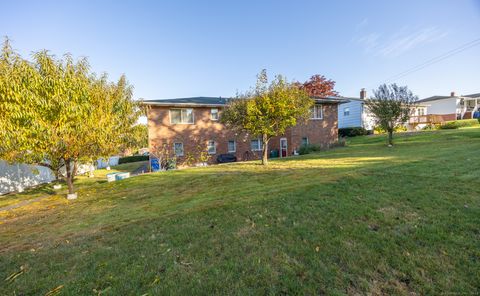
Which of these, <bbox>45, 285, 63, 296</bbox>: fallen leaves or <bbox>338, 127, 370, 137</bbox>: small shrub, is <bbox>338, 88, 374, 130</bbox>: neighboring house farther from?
<bbox>45, 285, 63, 296</bbox>: fallen leaves

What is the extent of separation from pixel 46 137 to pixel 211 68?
19.8 metres

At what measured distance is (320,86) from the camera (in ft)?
143

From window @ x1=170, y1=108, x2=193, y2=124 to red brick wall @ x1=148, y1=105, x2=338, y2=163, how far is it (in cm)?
36

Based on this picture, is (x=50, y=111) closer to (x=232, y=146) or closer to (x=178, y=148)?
(x=178, y=148)

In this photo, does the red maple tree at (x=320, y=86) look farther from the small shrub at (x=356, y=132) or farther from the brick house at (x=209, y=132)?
the brick house at (x=209, y=132)

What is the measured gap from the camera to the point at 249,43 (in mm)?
21891

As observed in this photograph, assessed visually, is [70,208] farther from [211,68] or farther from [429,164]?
[211,68]

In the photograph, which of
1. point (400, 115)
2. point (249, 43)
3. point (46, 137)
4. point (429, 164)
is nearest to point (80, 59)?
point (46, 137)

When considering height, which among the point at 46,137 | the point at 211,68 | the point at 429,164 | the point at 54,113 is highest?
the point at 211,68

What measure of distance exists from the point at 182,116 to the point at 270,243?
17.0 m

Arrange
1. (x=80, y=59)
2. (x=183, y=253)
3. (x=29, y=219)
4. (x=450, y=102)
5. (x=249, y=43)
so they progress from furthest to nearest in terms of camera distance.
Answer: (x=450, y=102)
(x=249, y=43)
(x=80, y=59)
(x=29, y=219)
(x=183, y=253)

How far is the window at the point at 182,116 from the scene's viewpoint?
18.8 metres

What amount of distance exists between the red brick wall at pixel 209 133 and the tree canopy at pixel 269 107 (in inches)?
190

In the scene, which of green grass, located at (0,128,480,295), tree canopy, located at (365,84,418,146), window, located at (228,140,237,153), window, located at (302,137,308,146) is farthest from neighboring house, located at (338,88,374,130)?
green grass, located at (0,128,480,295)
